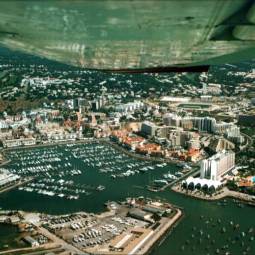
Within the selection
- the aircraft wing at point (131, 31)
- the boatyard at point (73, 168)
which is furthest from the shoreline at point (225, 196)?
the aircraft wing at point (131, 31)

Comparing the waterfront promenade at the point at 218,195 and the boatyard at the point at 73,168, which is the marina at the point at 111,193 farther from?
the waterfront promenade at the point at 218,195

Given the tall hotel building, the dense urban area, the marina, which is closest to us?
the marina

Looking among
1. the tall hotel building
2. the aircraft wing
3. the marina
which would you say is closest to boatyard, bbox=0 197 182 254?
the marina

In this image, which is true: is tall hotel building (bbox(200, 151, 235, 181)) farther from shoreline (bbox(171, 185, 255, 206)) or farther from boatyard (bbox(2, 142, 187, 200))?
shoreline (bbox(171, 185, 255, 206))

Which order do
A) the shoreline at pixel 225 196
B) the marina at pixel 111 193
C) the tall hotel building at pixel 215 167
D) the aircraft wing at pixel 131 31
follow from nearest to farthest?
the aircraft wing at pixel 131 31, the marina at pixel 111 193, the shoreline at pixel 225 196, the tall hotel building at pixel 215 167

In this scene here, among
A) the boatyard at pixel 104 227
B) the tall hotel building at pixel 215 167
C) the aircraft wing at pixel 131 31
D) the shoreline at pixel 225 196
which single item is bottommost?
the boatyard at pixel 104 227

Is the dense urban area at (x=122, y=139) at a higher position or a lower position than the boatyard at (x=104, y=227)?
higher
